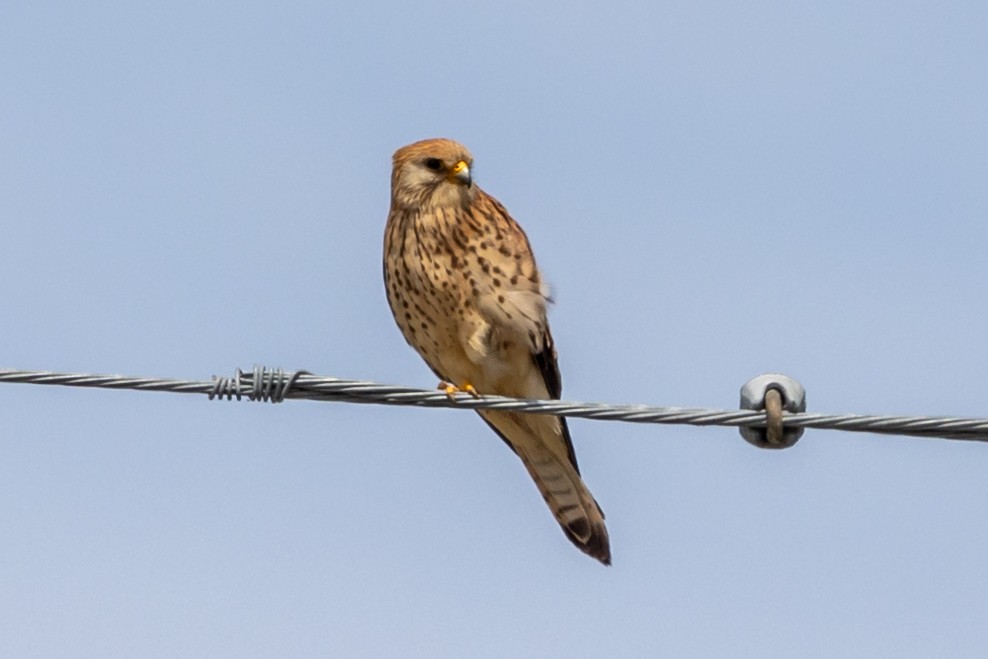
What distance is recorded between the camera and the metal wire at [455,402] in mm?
4645

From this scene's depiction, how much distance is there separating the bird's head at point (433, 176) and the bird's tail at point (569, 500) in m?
1.17

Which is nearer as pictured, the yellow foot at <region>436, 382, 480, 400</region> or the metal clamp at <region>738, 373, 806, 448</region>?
the metal clamp at <region>738, 373, 806, 448</region>

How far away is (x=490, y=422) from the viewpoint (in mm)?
7668

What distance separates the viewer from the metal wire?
464cm

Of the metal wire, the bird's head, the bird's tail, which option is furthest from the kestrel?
the metal wire

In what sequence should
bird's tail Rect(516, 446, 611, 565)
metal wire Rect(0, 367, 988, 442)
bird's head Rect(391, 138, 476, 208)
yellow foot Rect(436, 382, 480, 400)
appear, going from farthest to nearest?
bird's tail Rect(516, 446, 611, 565) < bird's head Rect(391, 138, 476, 208) < yellow foot Rect(436, 382, 480, 400) < metal wire Rect(0, 367, 988, 442)

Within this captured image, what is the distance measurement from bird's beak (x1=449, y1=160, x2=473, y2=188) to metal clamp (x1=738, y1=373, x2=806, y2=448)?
232 cm

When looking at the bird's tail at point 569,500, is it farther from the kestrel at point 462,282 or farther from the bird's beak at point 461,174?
the bird's beak at point 461,174

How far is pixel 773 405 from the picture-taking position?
4.98m

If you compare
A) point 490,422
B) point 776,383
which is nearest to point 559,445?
point 490,422

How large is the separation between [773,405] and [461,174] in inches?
97.2

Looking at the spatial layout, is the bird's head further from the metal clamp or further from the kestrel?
the metal clamp

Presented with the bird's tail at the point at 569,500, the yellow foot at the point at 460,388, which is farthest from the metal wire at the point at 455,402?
the bird's tail at the point at 569,500

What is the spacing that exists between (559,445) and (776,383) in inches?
105
